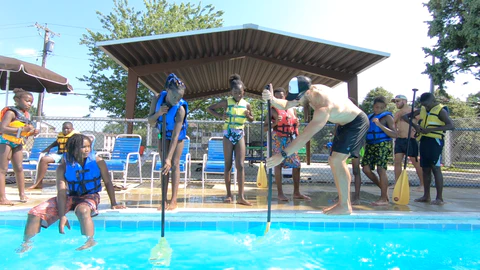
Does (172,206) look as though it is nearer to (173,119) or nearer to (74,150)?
(173,119)

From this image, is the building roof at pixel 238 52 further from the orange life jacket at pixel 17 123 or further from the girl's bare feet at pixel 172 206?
the girl's bare feet at pixel 172 206

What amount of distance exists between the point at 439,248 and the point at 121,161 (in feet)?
16.3

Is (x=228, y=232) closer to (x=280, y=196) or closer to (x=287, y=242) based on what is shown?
(x=287, y=242)

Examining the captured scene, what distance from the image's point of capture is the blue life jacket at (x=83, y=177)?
3.30 m

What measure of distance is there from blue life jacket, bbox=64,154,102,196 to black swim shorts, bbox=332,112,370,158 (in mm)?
2874

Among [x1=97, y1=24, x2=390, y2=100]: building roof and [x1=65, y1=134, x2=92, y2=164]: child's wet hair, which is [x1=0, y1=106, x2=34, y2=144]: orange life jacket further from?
[x1=97, y1=24, x2=390, y2=100]: building roof

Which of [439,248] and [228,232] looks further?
[228,232]

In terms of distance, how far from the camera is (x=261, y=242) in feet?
11.3

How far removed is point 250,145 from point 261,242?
21.6 ft

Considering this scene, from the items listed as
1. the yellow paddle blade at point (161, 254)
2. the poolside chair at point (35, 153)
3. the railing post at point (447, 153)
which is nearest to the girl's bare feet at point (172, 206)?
the yellow paddle blade at point (161, 254)

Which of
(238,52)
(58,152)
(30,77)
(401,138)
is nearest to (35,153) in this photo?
(58,152)

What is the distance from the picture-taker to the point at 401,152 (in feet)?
17.3

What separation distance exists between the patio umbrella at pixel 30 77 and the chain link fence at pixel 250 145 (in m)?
0.96

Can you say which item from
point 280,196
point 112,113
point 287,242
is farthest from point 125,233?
point 112,113
